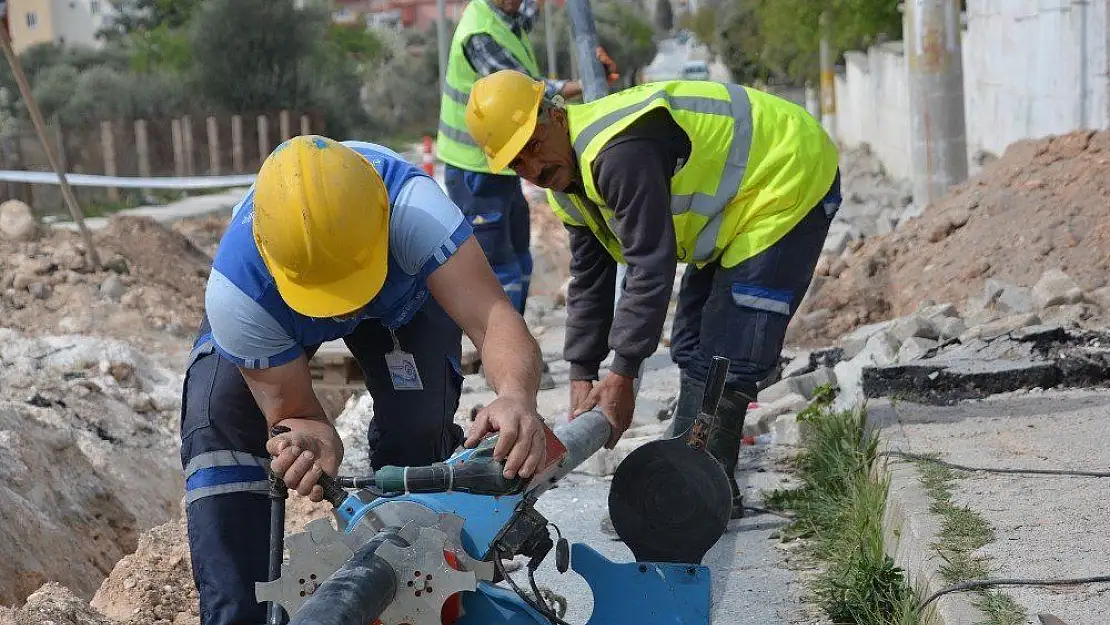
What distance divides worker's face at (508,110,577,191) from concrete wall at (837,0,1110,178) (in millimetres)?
6286

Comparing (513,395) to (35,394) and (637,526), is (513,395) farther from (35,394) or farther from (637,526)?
(35,394)

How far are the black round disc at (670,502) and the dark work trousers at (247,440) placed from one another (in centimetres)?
57

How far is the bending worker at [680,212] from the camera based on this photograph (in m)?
4.58

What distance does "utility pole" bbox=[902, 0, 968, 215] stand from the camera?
1162cm

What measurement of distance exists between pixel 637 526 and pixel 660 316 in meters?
0.81

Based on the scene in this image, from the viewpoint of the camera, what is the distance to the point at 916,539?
407cm

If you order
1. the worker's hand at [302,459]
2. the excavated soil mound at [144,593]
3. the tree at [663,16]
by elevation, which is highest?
the tree at [663,16]

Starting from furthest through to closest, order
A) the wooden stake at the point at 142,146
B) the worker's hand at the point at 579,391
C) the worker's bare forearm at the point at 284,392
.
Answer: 1. the wooden stake at the point at 142,146
2. the worker's hand at the point at 579,391
3. the worker's bare forearm at the point at 284,392

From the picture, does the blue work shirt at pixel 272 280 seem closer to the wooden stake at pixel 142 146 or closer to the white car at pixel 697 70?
the wooden stake at pixel 142 146

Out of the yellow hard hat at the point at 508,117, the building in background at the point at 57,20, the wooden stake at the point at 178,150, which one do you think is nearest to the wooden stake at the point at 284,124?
the wooden stake at the point at 178,150

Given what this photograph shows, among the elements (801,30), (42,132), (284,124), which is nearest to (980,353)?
(42,132)

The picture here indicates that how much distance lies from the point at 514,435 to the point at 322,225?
0.66 m

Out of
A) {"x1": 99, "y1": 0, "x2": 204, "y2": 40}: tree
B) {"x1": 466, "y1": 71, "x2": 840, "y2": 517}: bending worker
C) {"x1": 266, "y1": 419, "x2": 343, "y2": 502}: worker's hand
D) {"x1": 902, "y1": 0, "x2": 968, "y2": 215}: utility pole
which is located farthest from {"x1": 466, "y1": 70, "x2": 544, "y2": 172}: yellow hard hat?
{"x1": 99, "y1": 0, "x2": 204, "y2": 40}: tree

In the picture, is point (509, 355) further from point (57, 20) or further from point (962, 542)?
point (57, 20)
